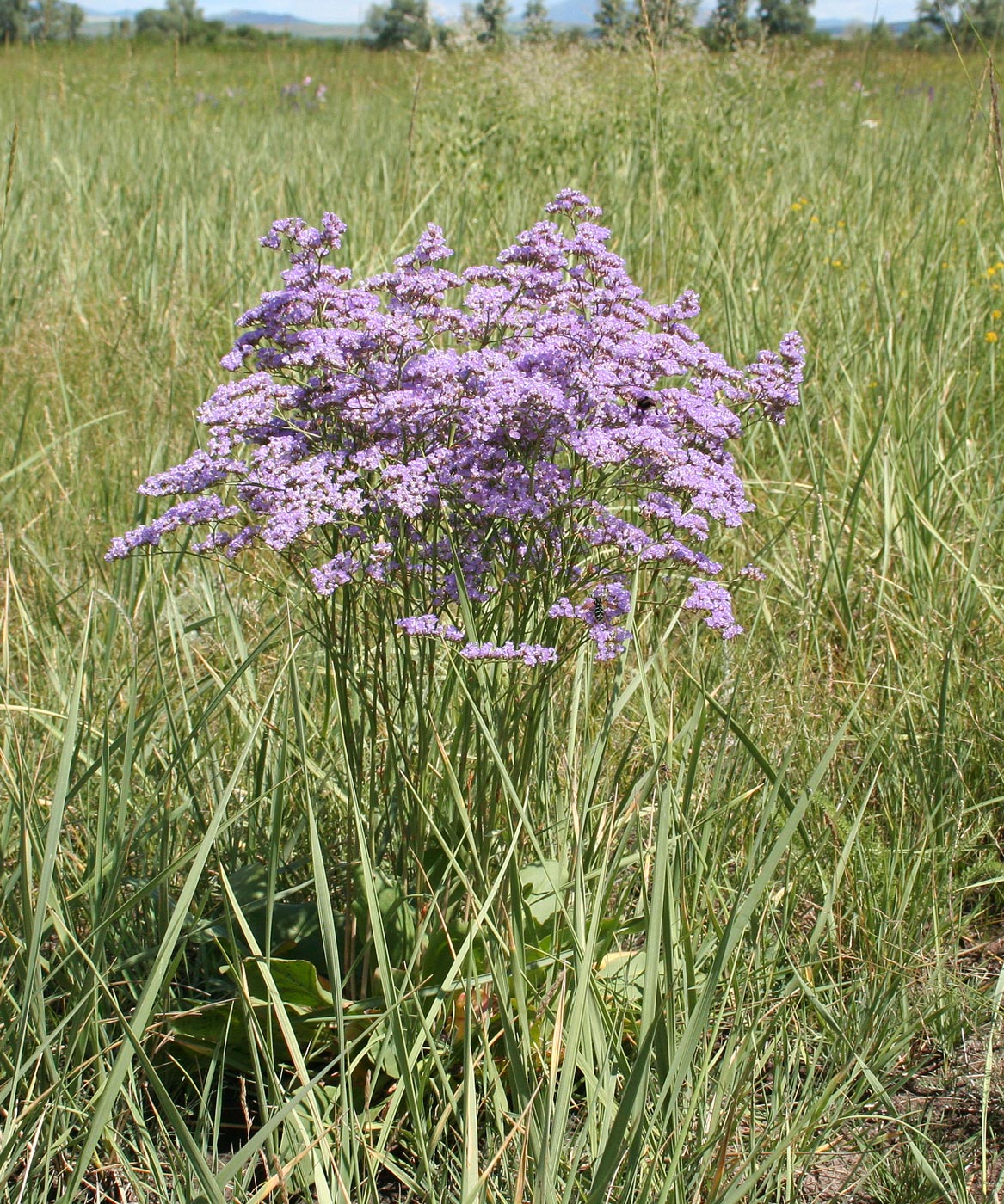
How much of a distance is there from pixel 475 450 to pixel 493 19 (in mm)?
9887

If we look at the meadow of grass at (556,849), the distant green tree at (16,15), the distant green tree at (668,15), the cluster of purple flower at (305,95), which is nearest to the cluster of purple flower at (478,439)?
the meadow of grass at (556,849)

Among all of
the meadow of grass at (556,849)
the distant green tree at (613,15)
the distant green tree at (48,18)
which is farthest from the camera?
the distant green tree at (613,15)

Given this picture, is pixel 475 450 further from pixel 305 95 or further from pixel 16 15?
pixel 305 95

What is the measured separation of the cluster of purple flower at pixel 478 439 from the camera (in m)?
1.45

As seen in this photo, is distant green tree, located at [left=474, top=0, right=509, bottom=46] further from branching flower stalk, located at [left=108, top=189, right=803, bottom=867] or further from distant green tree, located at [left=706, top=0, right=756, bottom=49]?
branching flower stalk, located at [left=108, top=189, right=803, bottom=867]

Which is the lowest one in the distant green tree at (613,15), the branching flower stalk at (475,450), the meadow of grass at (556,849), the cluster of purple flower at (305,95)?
the meadow of grass at (556,849)

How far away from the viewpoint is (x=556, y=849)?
75.3 inches

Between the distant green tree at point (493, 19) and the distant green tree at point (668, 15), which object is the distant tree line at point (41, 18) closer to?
the distant green tree at point (668, 15)

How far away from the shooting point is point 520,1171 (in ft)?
4.30

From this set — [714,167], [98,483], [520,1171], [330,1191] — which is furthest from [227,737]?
[714,167]

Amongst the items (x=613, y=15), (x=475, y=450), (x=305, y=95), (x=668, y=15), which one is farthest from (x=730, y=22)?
(x=475, y=450)

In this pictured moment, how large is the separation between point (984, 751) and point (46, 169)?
5.51 m

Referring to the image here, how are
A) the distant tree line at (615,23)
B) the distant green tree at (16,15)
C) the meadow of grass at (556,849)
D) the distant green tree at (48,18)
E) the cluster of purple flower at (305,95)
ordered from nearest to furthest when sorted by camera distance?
the meadow of grass at (556,849)
the distant green tree at (48,18)
the distant tree line at (615,23)
the distant green tree at (16,15)
the cluster of purple flower at (305,95)

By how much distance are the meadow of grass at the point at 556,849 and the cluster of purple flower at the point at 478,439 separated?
0.21 m
